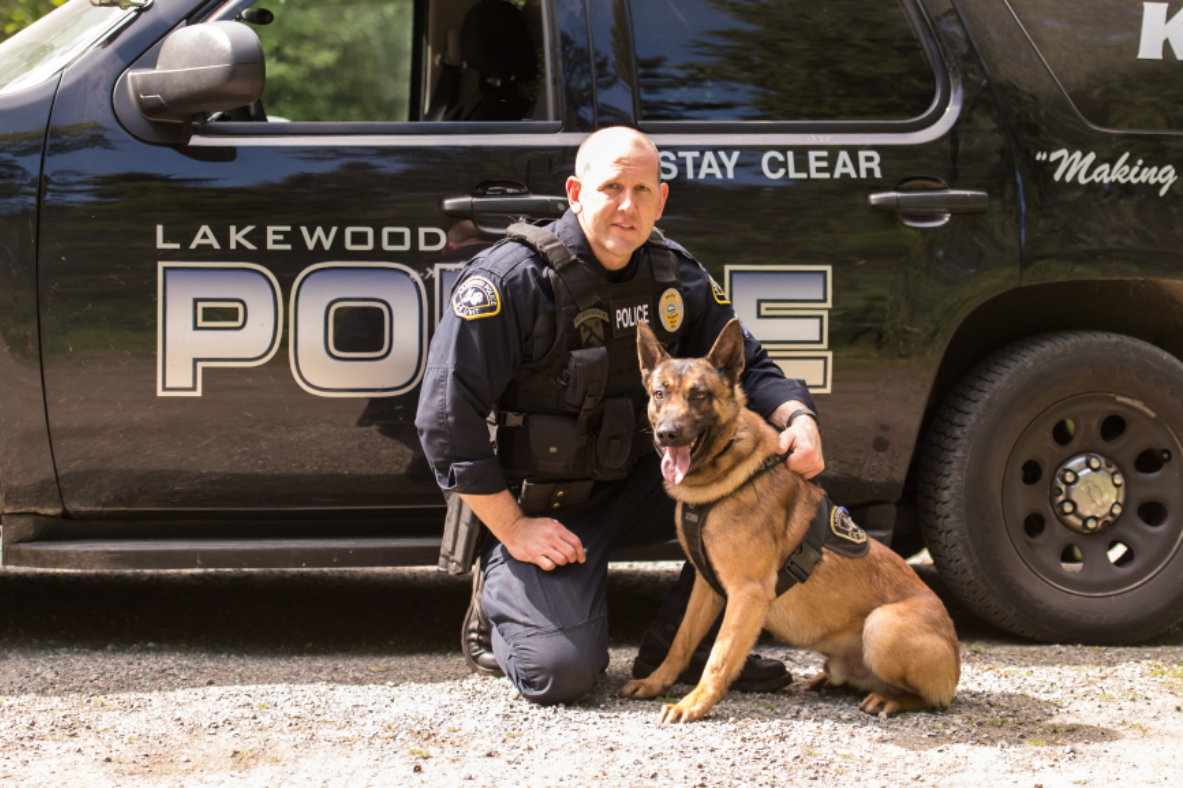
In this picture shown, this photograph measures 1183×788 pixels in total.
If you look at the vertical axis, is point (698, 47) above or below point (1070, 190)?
above

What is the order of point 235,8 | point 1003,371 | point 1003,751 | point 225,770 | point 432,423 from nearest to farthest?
point 225,770
point 1003,751
point 432,423
point 235,8
point 1003,371

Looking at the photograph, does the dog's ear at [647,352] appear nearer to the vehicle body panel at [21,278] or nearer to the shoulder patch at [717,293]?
the shoulder patch at [717,293]

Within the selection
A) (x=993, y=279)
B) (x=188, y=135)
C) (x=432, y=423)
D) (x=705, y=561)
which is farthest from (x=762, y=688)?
(x=188, y=135)

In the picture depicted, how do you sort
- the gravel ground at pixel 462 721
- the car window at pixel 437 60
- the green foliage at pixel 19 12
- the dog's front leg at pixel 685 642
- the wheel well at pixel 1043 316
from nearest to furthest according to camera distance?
1. the gravel ground at pixel 462 721
2. the dog's front leg at pixel 685 642
3. the wheel well at pixel 1043 316
4. the car window at pixel 437 60
5. the green foliage at pixel 19 12

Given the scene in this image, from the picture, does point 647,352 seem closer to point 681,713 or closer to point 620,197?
point 620,197

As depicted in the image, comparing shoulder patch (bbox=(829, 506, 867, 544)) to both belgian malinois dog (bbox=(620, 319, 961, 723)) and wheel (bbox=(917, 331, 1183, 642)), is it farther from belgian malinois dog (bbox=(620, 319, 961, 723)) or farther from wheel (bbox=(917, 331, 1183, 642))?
wheel (bbox=(917, 331, 1183, 642))

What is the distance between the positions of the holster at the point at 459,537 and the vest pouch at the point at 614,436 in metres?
0.35

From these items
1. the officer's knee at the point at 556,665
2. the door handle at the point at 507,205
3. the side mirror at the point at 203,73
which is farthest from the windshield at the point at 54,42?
the officer's knee at the point at 556,665

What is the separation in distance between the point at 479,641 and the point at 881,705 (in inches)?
39.9

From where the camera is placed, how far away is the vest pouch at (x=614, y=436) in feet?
9.06

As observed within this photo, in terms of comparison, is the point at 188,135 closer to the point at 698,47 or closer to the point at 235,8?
the point at 235,8

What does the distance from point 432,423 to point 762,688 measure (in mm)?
1050

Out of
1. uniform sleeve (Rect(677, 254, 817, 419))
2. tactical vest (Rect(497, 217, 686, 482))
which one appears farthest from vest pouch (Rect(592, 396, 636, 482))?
uniform sleeve (Rect(677, 254, 817, 419))

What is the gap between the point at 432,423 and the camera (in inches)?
102
